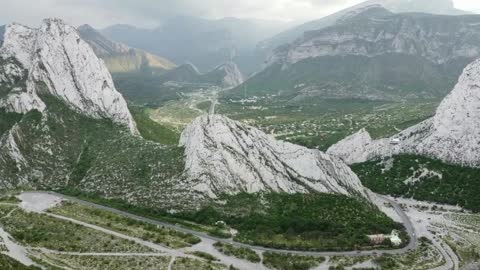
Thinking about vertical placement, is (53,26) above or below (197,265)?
above

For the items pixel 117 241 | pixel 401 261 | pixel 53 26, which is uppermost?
pixel 53 26

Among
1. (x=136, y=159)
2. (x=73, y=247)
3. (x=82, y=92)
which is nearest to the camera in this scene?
(x=73, y=247)

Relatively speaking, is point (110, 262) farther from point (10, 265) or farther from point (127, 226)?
point (127, 226)

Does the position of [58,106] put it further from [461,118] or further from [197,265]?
[461,118]

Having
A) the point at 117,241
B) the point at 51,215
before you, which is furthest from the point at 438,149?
the point at 51,215

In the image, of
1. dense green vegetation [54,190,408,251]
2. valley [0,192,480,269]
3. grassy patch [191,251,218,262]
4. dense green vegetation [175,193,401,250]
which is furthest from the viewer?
dense green vegetation [54,190,408,251]

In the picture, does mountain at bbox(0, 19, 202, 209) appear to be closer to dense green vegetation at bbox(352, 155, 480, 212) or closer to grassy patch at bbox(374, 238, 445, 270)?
grassy patch at bbox(374, 238, 445, 270)

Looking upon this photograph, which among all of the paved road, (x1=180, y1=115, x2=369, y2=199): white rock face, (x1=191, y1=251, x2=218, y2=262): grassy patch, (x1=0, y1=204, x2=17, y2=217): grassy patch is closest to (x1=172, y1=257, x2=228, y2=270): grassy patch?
(x1=191, y1=251, x2=218, y2=262): grassy patch

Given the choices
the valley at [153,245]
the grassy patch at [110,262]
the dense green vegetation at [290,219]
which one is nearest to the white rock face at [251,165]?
the dense green vegetation at [290,219]
